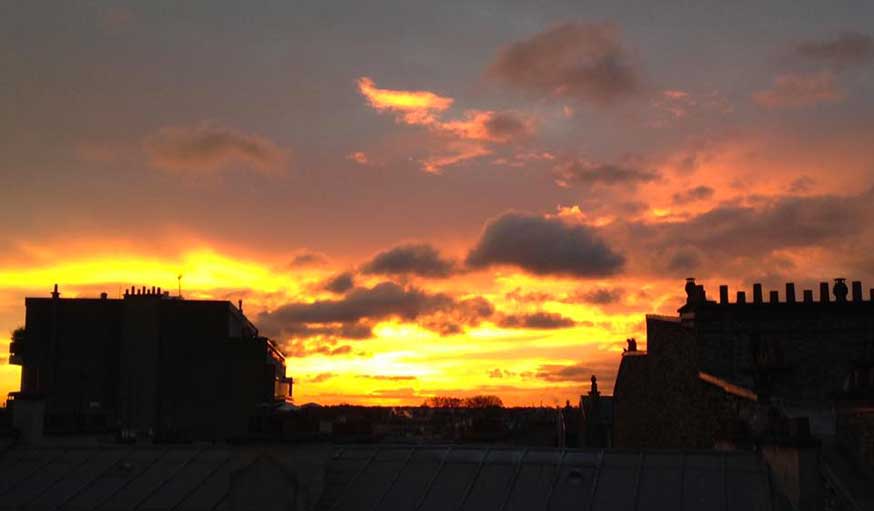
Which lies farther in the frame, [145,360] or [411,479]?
[145,360]

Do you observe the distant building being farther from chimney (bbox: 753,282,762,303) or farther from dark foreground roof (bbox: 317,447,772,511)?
dark foreground roof (bbox: 317,447,772,511)

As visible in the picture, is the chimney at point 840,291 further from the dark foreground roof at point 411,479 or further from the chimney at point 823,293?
the dark foreground roof at point 411,479

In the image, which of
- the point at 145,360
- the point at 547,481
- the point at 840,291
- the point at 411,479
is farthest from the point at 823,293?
the point at 145,360

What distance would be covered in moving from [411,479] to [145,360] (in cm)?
5959

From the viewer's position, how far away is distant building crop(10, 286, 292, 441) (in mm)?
79125

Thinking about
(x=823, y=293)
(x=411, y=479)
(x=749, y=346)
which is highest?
(x=823, y=293)

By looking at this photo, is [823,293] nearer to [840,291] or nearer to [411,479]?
[840,291]

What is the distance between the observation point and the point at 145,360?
7956cm

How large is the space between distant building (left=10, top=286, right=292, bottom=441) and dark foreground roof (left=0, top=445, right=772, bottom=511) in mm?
52113

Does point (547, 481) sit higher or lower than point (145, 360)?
lower

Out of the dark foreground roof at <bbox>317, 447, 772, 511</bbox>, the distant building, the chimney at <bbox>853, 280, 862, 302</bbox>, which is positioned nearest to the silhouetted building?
the chimney at <bbox>853, 280, 862, 302</bbox>

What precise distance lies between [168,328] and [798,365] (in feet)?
182

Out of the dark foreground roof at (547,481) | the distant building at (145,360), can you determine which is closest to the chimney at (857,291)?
the dark foreground roof at (547,481)

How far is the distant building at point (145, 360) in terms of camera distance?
79.1 metres
